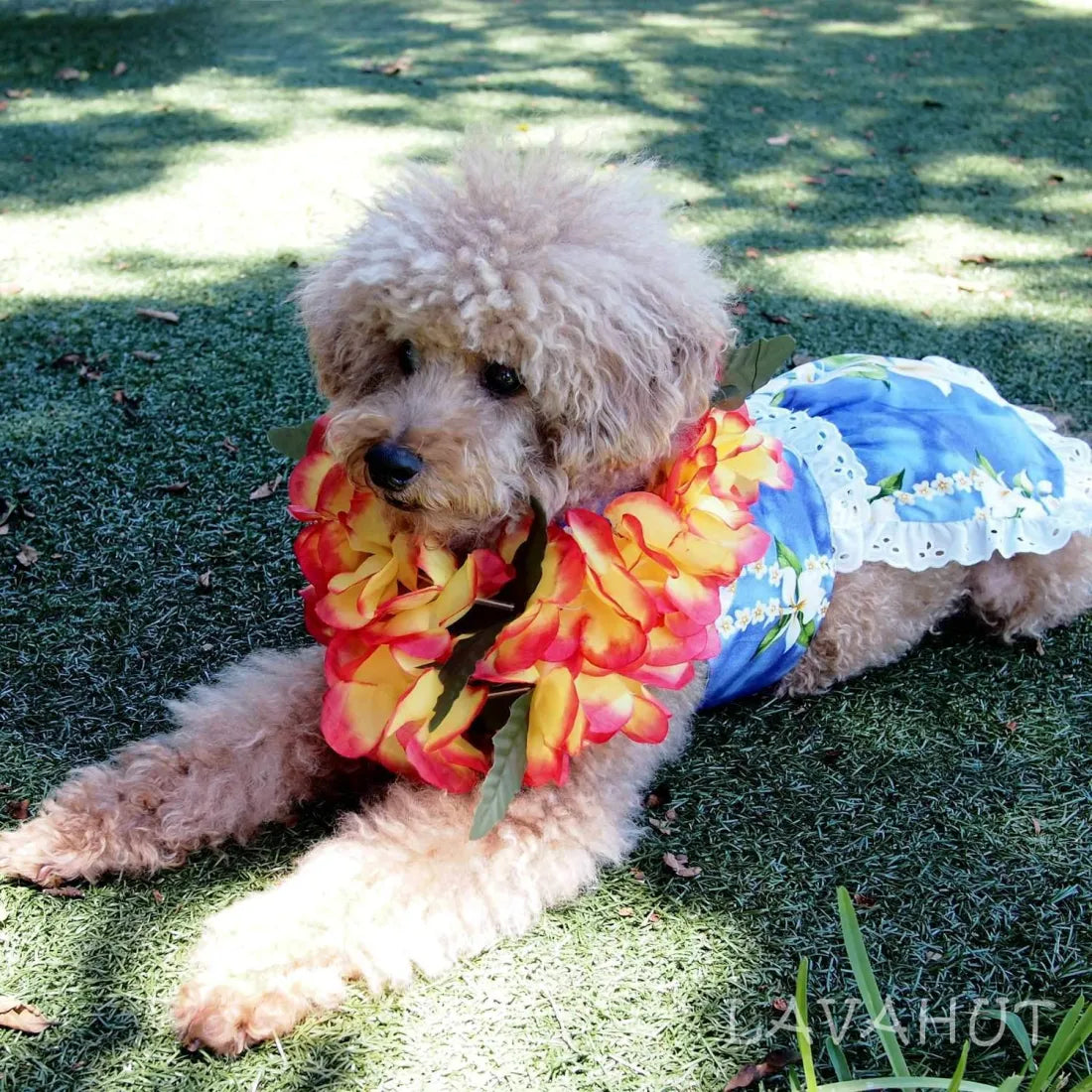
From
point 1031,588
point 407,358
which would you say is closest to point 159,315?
point 407,358

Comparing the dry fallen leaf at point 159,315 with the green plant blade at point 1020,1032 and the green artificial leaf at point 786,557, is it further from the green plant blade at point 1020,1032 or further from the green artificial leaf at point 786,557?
the green plant blade at point 1020,1032

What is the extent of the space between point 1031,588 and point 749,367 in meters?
0.92

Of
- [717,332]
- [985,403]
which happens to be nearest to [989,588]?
[985,403]

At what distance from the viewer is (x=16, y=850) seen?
1766 mm

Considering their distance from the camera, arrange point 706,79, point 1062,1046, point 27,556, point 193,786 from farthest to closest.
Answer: point 706,79 < point 27,556 < point 193,786 < point 1062,1046

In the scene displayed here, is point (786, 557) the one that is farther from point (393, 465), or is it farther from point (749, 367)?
point (393, 465)

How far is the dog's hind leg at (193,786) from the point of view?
5.85 feet

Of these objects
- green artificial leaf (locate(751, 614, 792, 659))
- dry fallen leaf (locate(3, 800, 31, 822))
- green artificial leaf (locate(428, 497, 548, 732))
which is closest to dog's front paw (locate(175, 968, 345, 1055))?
green artificial leaf (locate(428, 497, 548, 732))

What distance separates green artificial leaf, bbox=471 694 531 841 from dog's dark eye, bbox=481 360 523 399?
0.46 metres

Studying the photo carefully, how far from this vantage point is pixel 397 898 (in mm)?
1700

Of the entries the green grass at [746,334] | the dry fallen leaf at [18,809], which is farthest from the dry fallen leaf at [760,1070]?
the dry fallen leaf at [18,809]

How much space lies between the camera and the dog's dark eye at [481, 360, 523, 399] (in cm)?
165

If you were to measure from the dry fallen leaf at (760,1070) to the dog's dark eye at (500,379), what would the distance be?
3.31 feet

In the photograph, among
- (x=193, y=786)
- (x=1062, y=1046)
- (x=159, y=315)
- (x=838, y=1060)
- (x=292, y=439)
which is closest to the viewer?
(x=1062, y=1046)
